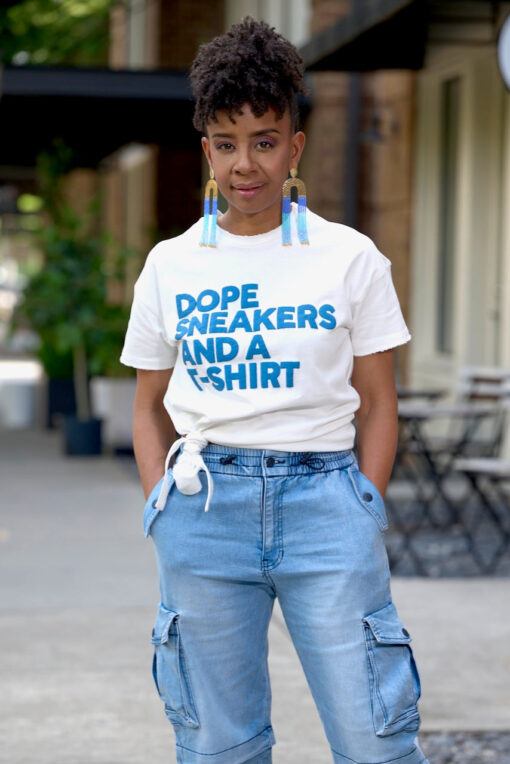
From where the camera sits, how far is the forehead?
263cm

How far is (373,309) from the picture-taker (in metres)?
2.70

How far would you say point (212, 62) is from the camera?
266 cm

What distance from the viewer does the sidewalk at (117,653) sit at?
14.6 ft

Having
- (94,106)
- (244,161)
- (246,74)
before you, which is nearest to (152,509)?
(244,161)

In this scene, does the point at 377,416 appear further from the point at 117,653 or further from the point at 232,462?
the point at 117,653

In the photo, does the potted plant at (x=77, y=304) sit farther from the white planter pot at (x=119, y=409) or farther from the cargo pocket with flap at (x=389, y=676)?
the cargo pocket with flap at (x=389, y=676)

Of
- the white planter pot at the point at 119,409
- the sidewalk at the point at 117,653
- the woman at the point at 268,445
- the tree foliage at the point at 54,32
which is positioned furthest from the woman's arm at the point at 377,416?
the tree foliage at the point at 54,32

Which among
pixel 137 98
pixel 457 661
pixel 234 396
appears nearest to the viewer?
pixel 234 396

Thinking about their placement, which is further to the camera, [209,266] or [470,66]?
[470,66]

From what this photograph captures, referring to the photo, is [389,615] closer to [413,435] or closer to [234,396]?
[234,396]

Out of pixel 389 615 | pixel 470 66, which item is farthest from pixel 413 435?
pixel 389 615

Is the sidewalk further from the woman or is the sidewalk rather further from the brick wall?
the brick wall

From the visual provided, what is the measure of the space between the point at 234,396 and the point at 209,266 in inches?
10.3

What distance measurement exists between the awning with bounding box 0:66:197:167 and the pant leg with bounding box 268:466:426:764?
347 inches
